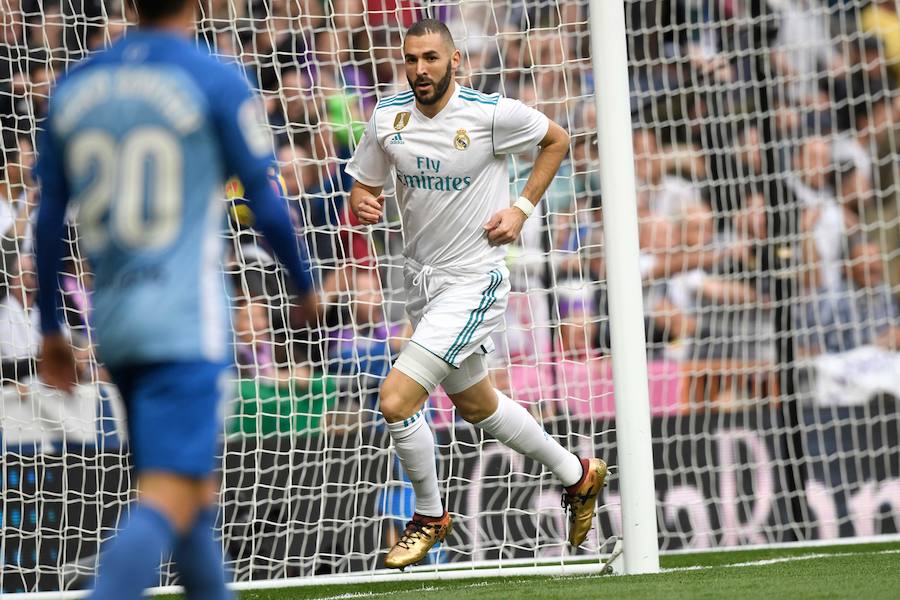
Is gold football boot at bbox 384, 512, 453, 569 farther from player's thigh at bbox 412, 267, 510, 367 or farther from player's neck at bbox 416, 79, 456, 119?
player's neck at bbox 416, 79, 456, 119

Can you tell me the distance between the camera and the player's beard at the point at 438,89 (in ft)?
16.3

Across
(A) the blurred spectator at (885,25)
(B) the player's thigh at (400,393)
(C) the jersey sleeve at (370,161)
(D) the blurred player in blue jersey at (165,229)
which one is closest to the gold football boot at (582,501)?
(B) the player's thigh at (400,393)

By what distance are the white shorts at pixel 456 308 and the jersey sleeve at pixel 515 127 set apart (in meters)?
0.47

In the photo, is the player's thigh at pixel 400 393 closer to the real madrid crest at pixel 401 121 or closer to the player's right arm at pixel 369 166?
the player's right arm at pixel 369 166

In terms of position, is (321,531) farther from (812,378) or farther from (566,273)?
(812,378)

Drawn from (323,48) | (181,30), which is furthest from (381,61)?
(181,30)

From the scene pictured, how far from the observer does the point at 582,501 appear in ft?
17.6

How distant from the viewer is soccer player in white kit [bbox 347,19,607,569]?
4.92 m

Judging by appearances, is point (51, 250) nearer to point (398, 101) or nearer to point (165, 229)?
point (165, 229)

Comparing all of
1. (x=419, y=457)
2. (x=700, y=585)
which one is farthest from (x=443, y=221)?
(x=700, y=585)

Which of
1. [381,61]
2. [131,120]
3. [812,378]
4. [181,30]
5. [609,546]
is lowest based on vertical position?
[609,546]

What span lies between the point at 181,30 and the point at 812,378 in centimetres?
545

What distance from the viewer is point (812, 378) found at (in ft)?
24.4

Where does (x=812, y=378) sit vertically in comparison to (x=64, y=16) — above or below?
below
